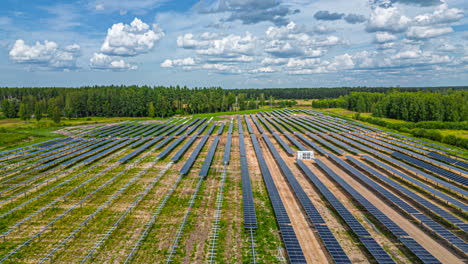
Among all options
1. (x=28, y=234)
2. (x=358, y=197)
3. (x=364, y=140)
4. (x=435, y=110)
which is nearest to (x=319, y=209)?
(x=358, y=197)

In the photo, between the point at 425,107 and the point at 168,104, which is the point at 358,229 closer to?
the point at 425,107

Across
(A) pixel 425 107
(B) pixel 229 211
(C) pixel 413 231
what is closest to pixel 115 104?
(B) pixel 229 211

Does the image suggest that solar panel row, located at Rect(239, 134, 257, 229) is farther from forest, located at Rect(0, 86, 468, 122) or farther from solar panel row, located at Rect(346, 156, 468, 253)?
forest, located at Rect(0, 86, 468, 122)

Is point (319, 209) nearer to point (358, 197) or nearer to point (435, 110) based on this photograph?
point (358, 197)

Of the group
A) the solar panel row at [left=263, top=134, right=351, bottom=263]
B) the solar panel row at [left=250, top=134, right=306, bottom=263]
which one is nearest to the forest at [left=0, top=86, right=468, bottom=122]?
the solar panel row at [left=250, top=134, right=306, bottom=263]

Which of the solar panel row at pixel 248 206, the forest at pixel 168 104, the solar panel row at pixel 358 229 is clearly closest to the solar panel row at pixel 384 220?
the solar panel row at pixel 358 229

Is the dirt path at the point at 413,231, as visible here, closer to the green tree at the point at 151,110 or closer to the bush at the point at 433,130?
the bush at the point at 433,130
